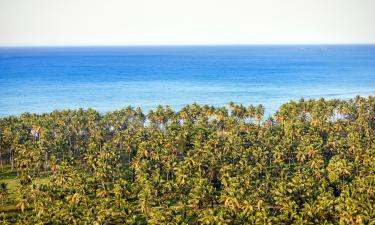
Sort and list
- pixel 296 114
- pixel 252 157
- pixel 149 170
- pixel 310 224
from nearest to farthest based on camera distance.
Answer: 1. pixel 310 224
2. pixel 149 170
3. pixel 252 157
4. pixel 296 114

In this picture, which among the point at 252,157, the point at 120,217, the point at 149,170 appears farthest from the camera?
the point at 252,157

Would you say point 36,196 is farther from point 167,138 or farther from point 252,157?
point 252,157

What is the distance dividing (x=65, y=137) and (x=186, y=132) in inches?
1386

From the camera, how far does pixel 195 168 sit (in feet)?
330

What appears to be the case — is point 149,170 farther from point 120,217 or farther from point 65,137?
point 65,137

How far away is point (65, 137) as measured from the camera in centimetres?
12312

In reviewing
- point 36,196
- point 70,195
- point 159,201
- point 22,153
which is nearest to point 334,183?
point 159,201

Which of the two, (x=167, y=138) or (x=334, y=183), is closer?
(x=334, y=183)

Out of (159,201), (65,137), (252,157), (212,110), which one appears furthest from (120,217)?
(212,110)

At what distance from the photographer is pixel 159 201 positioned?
272 ft

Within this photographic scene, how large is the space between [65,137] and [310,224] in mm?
77281

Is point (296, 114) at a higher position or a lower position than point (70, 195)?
higher

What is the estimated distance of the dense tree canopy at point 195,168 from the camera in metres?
74.9

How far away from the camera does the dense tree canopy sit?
246 ft
